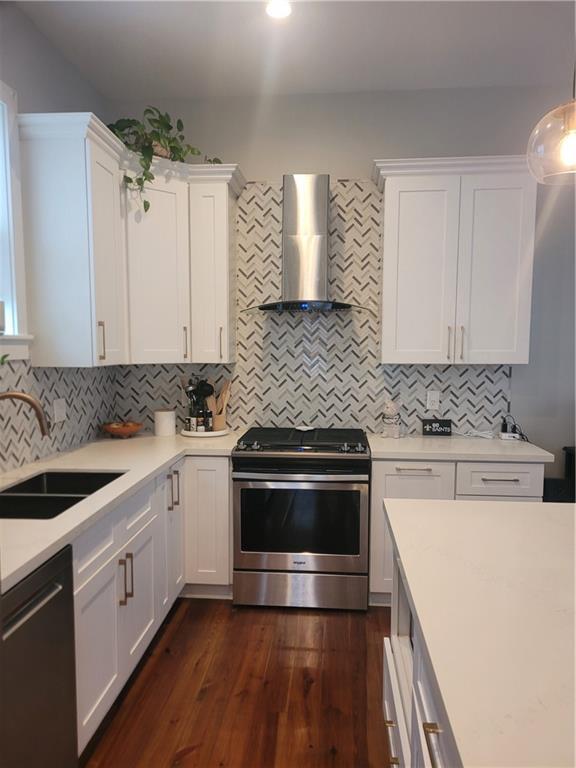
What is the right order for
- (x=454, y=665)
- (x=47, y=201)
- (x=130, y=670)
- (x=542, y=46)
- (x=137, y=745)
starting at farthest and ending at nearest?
(x=542, y=46) → (x=47, y=201) → (x=130, y=670) → (x=137, y=745) → (x=454, y=665)

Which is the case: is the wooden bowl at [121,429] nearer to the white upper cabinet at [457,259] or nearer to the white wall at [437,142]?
the white upper cabinet at [457,259]

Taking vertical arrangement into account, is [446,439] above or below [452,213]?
below

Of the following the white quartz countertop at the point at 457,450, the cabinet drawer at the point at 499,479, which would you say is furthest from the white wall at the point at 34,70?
the cabinet drawer at the point at 499,479

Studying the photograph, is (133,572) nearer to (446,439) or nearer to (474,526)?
(474,526)

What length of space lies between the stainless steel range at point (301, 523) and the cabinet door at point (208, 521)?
72 mm

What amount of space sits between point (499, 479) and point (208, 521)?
5.39 ft

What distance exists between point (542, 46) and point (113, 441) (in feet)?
10.7

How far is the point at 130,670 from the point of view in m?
1.97

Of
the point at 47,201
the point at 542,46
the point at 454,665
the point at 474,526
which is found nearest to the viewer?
the point at 454,665

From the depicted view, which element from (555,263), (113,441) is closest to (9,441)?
(113,441)

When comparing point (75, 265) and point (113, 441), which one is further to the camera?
point (113, 441)

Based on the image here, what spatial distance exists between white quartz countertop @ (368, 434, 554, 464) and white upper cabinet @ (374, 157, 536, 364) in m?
0.49

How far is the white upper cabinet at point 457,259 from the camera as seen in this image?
105 inches

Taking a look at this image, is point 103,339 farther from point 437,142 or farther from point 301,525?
point 437,142
